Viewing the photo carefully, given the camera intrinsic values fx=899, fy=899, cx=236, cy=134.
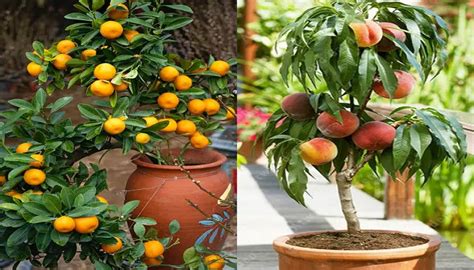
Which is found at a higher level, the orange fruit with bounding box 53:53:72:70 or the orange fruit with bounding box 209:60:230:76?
the orange fruit with bounding box 53:53:72:70

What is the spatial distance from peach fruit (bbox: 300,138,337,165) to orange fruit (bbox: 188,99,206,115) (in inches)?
29.4

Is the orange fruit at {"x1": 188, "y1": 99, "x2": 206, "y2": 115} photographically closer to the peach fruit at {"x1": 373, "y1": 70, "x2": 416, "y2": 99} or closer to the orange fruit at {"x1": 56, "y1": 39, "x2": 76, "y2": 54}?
the orange fruit at {"x1": 56, "y1": 39, "x2": 76, "y2": 54}

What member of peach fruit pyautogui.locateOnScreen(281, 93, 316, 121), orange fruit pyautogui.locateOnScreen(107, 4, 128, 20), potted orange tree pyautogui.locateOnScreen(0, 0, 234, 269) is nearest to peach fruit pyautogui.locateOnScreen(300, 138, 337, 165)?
peach fruit pyautogui.locateOnScreen(281, 93, 316, 121)

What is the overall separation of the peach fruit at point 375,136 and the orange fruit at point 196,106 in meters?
0.78

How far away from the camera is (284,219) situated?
4414 millimetres

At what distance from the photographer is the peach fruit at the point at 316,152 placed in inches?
81.9

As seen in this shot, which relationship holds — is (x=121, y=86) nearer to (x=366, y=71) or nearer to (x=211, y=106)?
(x=211, y=106)

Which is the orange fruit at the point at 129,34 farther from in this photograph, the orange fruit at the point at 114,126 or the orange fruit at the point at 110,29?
the orange fruit at the point at 114,126

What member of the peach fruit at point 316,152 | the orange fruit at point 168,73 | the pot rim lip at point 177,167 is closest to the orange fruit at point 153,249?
the pot rim lip at point 177,167

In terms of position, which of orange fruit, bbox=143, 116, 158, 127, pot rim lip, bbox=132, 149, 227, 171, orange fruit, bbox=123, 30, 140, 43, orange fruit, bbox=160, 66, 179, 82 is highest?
orange fruit, bbox=123, 30, 140, 43

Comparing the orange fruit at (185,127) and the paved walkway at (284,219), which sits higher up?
the orange fruit at (185,127)

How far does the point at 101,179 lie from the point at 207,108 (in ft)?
1.36

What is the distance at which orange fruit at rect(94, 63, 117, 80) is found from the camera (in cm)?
256

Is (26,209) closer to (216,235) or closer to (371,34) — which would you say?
Answer: (216,235)
